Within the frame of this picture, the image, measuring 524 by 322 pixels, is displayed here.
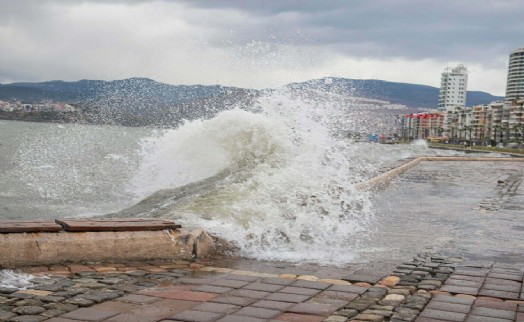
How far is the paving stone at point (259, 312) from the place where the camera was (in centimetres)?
371

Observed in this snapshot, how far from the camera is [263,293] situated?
4.29 meters

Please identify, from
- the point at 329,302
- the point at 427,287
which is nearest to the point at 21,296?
the point at 329,302

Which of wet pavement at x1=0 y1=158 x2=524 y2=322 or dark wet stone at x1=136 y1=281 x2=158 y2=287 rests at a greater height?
wet pavement at x1=0 y1=158 x2=524 y2=322

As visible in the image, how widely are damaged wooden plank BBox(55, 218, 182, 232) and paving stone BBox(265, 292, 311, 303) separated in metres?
1.84

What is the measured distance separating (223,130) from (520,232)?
26.8 ft

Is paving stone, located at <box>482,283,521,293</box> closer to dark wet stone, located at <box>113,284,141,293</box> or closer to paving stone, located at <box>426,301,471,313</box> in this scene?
paving stone, located at <box>426,301,471,313</box>

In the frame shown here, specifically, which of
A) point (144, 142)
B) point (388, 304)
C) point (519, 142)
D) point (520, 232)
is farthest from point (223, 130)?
point (519, 142)

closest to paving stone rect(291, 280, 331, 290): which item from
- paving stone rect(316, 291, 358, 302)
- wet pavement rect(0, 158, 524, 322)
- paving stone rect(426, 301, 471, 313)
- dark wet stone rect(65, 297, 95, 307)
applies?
wet pavement rect(0, 158, 524, 322)

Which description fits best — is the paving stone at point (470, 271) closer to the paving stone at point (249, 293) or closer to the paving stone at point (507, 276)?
the paving stone at point (507, 276)

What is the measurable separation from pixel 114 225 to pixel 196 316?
205 cm

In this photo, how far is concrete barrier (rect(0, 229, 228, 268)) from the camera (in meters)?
4.82

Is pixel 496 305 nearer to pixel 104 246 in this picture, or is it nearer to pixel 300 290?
pixel 300 290

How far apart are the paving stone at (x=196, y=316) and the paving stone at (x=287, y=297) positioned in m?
0.54

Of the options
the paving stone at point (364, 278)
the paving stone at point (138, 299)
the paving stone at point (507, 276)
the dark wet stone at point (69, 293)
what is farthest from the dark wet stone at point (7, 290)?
the paving stone at point (507, 276)
